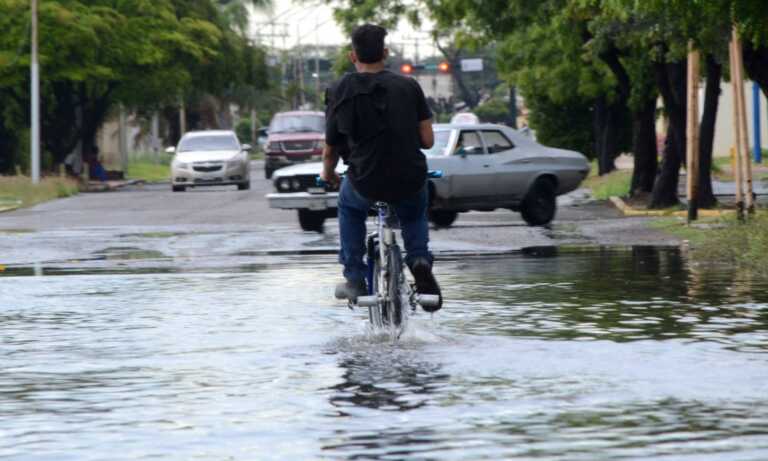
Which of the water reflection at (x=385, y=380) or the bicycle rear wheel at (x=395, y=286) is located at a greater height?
the bicycle rear wheel at (x=395, y=286)

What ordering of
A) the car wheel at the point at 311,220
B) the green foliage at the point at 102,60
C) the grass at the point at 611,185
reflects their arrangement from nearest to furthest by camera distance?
1. the car wheel at the point at 311,220
2. the grass at the point at 611,185
3. the green foliage at the point at 102,60

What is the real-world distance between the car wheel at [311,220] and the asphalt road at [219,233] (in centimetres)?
22

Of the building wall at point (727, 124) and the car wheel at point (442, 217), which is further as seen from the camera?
the building wall at point (727, 124)

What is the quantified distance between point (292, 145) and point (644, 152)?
2525 cm

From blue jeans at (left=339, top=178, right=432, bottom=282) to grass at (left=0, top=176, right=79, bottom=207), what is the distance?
26414 mm

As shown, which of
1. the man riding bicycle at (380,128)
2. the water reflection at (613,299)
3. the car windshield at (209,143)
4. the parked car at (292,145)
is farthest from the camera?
the parked car at (292,145)

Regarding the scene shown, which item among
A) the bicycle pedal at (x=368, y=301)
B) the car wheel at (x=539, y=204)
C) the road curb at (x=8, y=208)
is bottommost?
the road curb at (x=8, y=208)

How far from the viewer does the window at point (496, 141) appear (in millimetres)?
27469

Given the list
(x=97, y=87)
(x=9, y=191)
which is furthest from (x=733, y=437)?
(x=97, y=87)

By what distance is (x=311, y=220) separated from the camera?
85.0 feet

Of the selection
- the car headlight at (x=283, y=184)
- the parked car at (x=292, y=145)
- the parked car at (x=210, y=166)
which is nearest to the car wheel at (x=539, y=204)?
the car headlight at (x=283, y=184)

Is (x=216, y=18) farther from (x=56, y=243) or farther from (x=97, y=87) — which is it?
(x=56, y=243)

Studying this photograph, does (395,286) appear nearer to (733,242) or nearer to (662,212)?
(733,242)

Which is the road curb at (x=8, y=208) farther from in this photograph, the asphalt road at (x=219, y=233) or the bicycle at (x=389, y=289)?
the bicycle at (x=389, y=289)
